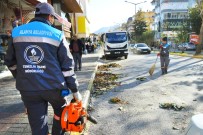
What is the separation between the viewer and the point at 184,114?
22.9ft

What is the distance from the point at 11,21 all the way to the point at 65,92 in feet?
35.7

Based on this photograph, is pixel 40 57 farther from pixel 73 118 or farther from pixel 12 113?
pixel 12 113

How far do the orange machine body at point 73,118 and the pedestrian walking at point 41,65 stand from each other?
155 millimetres

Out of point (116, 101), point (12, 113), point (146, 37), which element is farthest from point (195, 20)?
point (12, 113)

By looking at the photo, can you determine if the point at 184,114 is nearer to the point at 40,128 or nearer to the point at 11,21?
the point at 40,128

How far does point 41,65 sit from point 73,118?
0.73m

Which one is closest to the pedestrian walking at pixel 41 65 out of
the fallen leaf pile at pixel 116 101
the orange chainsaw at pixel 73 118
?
the orange chainsaw at pixel 73 118

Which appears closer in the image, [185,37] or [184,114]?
[184,114]

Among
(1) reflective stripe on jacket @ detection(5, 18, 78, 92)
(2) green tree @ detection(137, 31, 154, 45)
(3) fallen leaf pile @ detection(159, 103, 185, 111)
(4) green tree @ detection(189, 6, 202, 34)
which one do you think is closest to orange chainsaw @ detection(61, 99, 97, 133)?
(1) reflective stripe on jacket @ detection(5, 18, 78, 92)

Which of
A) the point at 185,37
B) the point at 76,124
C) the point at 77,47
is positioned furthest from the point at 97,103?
the point at 185,37

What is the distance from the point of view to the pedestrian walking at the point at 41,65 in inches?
139

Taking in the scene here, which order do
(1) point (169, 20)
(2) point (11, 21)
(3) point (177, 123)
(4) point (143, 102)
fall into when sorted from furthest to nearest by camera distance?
(1) point (169, 20), (2) point (11, 21), (4) point (143, 102), (3) point (177, 123)

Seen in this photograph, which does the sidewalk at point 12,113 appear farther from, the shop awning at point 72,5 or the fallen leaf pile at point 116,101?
the shop awning at point 72,5

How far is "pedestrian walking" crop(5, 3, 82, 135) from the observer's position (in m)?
3.53
